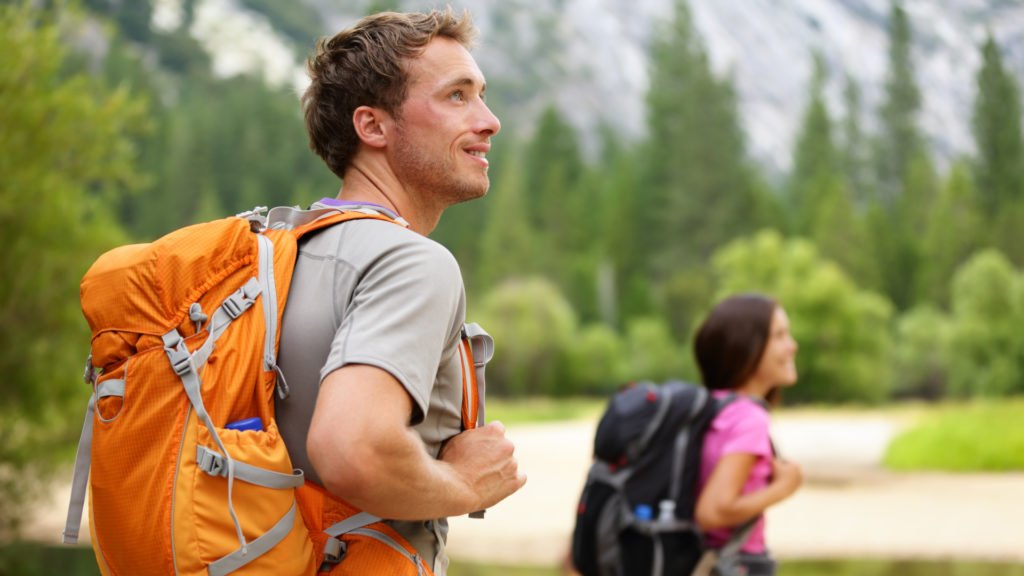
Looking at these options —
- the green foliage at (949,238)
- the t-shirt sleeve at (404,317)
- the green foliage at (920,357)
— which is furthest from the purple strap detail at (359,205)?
the green foliage at (949,238)

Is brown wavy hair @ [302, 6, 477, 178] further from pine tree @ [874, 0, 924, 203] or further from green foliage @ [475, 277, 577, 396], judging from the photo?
pine tree @ [874, 0, 924, 203]

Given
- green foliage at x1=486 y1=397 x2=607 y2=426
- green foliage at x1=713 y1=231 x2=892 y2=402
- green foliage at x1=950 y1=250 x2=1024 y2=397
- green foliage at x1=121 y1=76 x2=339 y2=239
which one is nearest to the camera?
green foliage at x1=486 y1=397 x2=607 y2=426

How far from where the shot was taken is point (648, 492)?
311cm

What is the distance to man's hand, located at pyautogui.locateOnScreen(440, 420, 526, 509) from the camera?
154 centimetres

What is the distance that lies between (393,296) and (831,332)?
36.1m

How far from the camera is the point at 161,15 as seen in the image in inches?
3521

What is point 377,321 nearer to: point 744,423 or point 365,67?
point 365,67

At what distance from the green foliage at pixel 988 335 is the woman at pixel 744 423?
1332 inches

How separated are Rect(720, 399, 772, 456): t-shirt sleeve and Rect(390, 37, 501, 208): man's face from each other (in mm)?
1638

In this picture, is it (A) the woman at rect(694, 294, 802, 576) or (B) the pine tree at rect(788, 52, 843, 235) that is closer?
(A) the woman at rect(694, 294, 802, 576)

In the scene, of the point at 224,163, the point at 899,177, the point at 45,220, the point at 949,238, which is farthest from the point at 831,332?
the point at 224,163

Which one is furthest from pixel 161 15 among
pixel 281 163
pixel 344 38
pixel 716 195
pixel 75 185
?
pixel 344 38

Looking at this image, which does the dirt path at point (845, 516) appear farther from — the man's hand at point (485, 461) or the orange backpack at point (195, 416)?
the orange backpack at point (195, 416)

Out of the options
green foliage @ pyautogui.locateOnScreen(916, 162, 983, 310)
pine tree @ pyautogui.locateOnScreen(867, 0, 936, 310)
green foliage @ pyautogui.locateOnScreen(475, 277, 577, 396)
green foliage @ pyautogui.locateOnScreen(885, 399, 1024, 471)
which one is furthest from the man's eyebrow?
pine tree @ pyautogui.locateOnScreen(867, 0, 936, 310)
